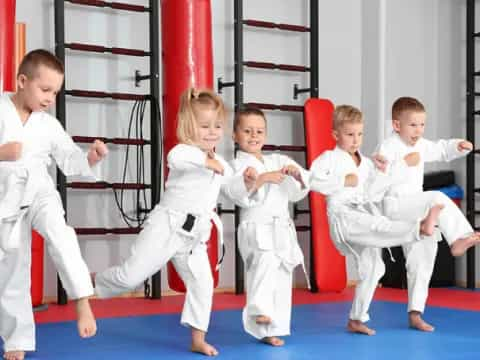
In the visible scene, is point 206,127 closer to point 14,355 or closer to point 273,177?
point 273,177

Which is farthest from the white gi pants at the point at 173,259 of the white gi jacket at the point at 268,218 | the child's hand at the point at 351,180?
the child's hand at the point at 351,180

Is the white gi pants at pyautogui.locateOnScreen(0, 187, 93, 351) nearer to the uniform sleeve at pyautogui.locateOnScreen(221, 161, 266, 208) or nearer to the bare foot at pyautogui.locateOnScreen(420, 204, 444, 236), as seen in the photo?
the uniform sleeve at pyautogui.locateOnScreen(221, 161, 266, 208)

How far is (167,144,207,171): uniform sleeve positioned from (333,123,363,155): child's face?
1056 mm

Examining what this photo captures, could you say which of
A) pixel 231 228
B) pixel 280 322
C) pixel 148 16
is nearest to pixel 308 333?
pixel 280 322

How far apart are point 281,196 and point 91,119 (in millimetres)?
2334

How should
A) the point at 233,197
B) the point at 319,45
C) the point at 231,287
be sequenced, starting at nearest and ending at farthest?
the point at 233,197 → the point at 231,287 → the point at 319,45

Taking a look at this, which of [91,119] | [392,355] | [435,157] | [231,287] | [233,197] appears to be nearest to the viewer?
[392,355]

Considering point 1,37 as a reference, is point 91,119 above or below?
below

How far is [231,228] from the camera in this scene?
691 cm

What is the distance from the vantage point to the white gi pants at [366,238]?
4.48 metres

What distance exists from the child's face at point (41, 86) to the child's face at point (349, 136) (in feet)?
5.58

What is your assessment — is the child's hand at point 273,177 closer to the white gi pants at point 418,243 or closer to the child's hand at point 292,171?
the child's hand at point 292,171

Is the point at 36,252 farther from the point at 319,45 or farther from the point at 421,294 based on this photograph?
the point at 319,45

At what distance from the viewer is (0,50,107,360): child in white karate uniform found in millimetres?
3631
